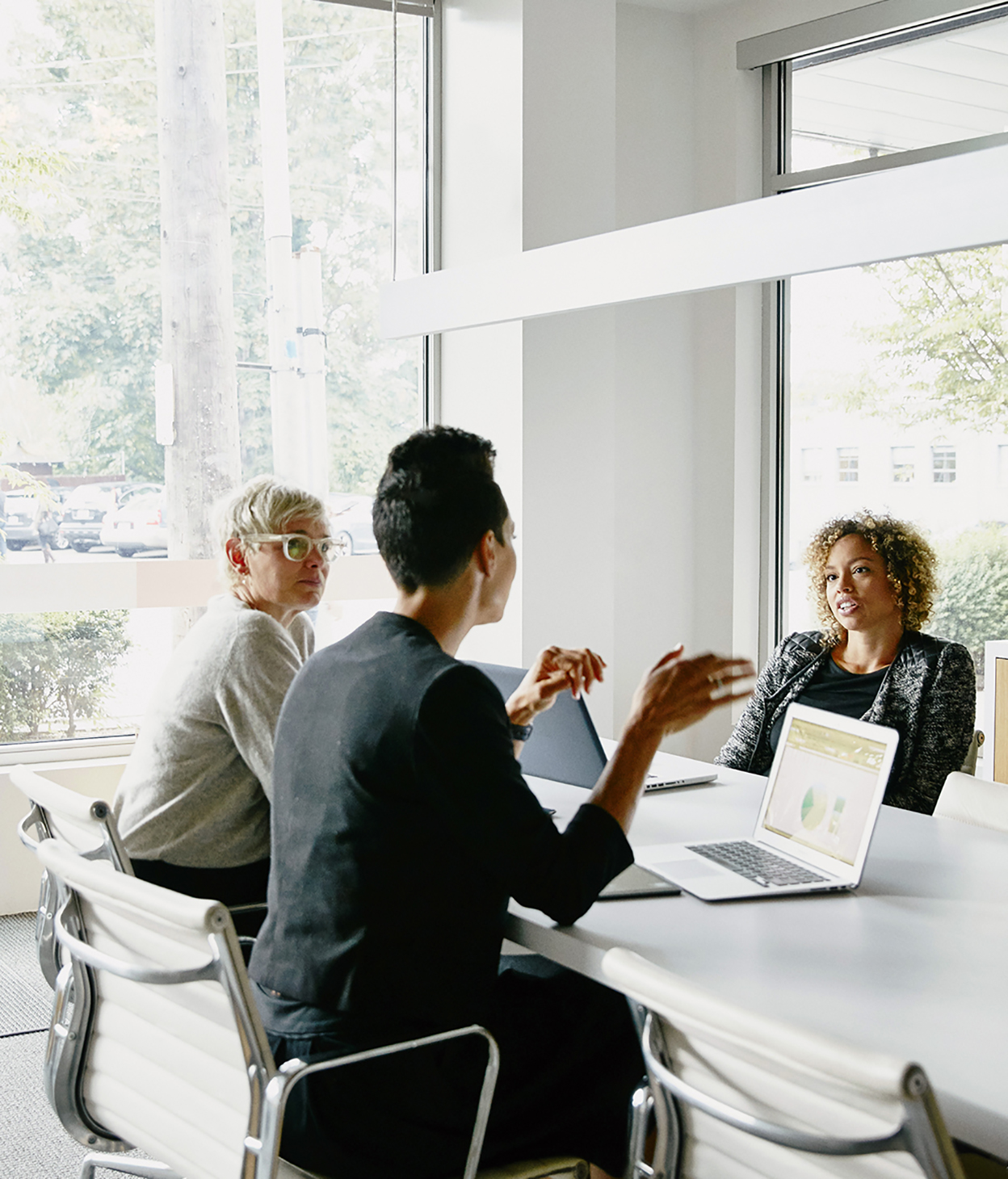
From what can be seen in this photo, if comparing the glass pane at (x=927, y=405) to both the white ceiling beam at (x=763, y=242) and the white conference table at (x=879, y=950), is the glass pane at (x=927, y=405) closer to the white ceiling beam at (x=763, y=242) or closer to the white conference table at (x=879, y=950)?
the white conference table at (x=879, y=950)

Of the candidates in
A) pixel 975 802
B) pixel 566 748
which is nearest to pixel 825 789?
pixel 975 802

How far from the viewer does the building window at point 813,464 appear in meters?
5.02

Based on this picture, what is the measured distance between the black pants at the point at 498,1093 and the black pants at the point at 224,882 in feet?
2.17

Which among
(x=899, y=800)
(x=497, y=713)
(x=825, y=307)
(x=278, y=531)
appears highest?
(x=825, y=307)

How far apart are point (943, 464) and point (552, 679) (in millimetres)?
2682

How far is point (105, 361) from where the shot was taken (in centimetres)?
447

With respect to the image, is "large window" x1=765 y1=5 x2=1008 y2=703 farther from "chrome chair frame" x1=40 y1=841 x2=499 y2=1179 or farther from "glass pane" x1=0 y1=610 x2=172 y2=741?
"chrome chair frame" x1=40 y1=841 x2=499 y2=1179

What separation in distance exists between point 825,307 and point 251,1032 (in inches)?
158

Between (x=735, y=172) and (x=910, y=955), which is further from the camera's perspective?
(x=735, y=172)

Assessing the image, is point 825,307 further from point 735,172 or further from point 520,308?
point 520,308

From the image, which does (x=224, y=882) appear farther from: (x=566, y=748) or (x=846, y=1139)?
(x=846, y=1139)

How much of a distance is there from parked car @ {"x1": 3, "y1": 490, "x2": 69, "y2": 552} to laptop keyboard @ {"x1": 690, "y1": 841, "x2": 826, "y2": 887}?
114 inches

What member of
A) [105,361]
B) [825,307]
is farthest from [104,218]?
[825,307]

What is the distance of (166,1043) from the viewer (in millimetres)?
1756
